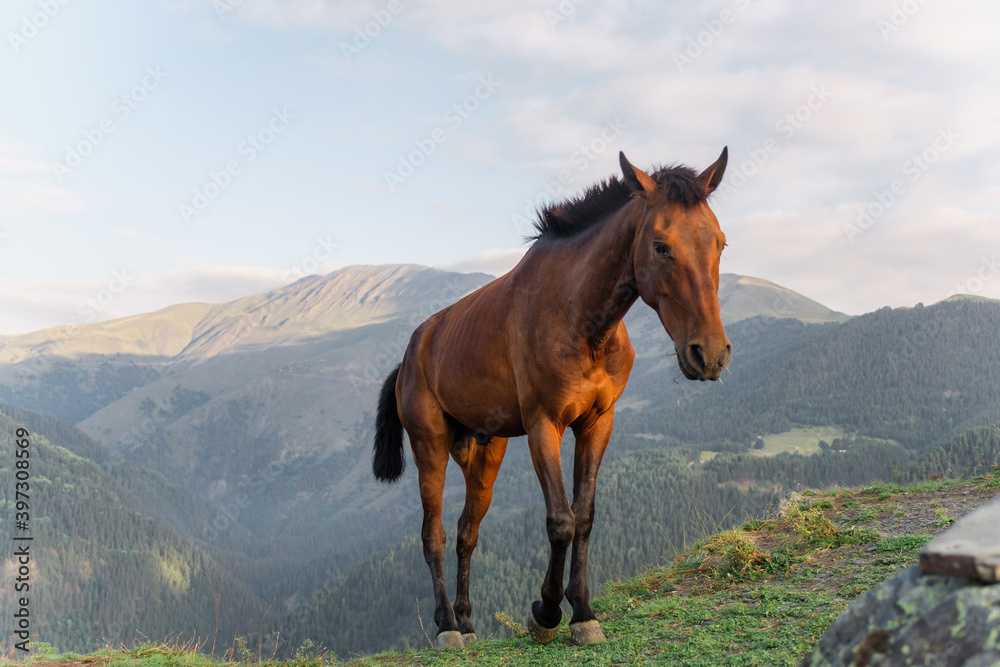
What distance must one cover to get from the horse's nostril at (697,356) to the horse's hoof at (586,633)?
2.72m

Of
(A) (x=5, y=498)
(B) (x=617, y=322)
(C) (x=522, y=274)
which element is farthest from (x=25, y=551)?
(A) (x=5, y=498)

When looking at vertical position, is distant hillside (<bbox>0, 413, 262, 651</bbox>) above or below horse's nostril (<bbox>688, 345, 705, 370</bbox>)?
below

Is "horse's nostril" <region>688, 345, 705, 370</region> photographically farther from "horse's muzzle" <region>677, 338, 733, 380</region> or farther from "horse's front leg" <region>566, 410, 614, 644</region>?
"horse's front leg" <region>566, 410, 614, 644</region>

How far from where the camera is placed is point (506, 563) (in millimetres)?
125688

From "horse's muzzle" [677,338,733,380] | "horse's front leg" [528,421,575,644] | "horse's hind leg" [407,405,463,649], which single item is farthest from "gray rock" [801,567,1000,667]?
"horse's hind leg" [407,405,463,649]

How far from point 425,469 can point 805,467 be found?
14035 cm

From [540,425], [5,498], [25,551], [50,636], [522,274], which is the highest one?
[522,274]

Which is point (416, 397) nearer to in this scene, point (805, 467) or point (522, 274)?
point (522, 274)

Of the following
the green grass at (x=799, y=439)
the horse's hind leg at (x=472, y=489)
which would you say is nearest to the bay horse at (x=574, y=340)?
the horse's hind leg at (x=472, y=489)

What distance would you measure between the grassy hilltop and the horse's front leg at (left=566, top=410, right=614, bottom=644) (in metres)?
0.21

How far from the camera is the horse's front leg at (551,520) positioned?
5562mm

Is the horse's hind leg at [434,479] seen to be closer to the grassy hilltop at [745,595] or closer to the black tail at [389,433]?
the grassy hilltop at [745,595]

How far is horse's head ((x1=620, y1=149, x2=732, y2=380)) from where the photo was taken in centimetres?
464

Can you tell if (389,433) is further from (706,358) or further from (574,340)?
(706,358)
